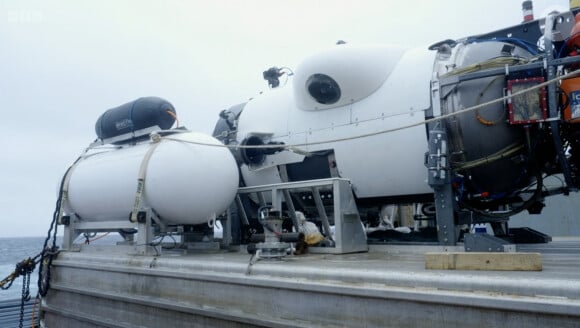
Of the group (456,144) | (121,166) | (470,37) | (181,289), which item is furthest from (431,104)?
(121,166)

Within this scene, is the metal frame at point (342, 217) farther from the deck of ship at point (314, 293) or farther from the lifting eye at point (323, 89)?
the lifting eye at point (323, 89)

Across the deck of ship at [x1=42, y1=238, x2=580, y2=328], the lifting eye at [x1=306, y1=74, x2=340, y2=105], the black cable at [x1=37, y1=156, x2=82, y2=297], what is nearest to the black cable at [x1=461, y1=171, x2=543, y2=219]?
the deck of ship at [x1=42, y1=238, x2=580, y2=328]

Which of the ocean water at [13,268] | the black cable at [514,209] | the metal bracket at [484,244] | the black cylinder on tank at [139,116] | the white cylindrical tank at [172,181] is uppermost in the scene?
the black cylinder on tank at [139,116]

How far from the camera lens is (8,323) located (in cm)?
523

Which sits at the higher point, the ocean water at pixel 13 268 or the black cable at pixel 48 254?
the black cable at pixel 48 254

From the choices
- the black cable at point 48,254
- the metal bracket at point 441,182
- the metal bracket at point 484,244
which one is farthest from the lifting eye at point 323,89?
the black cable at point 48,254

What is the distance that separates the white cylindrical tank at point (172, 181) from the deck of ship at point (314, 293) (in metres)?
0.49

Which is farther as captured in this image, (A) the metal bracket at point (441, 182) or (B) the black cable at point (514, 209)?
(B) the black cable at point (514, 209)

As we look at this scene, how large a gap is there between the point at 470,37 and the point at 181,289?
306 cm

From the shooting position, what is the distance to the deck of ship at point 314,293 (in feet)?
5.90

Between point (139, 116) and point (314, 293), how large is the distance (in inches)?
116

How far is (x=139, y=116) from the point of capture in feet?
14.9

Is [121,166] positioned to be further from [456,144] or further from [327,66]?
[456,144]

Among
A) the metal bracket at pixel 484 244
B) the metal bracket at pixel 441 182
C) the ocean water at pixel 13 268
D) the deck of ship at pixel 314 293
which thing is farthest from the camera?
the ocean water at pixel 13 268
